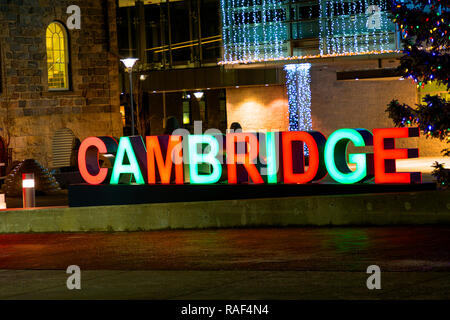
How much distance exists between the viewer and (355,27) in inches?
1239

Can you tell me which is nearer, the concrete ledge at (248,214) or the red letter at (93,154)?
the concrete ledge at (248,214)

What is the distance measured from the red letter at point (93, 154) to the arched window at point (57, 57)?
1580 centimetres

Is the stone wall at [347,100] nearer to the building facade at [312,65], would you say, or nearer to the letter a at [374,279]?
the building facade at [312,65]

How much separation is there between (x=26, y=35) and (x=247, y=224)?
20.3 meters

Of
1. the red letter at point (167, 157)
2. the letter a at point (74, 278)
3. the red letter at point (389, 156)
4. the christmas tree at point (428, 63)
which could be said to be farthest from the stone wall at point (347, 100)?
the letter a at point (74, 278)

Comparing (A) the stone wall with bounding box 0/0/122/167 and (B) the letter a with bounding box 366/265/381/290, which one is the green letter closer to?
(B) the letter a with bounding box 366/265/381/290

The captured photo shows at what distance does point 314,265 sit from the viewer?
11.2 metres

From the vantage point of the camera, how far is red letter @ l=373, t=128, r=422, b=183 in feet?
52.6

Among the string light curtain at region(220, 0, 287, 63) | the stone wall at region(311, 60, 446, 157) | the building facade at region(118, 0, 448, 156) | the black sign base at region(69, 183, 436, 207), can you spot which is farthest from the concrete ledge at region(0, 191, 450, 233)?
the stone wall at region(311, 60, 446, 157)

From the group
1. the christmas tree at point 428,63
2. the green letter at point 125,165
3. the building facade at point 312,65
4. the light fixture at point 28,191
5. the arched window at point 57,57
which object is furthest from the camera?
the arched window at point 57,57

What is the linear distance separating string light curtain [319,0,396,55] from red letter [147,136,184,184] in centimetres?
1418

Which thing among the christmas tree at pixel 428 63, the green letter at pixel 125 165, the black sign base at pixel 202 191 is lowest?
the black sign base at pixel 202 191

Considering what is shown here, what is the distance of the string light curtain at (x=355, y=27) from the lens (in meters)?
30.9

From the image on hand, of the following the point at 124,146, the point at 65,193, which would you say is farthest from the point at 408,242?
the point at 65,193
